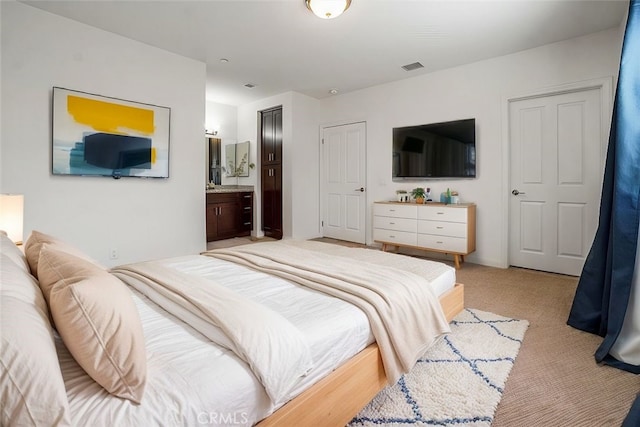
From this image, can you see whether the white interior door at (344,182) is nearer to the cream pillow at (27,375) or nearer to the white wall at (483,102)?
the white wall at (483,102)

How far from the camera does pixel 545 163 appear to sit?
363 cm

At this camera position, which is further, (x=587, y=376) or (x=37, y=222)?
(x=37, y=222)

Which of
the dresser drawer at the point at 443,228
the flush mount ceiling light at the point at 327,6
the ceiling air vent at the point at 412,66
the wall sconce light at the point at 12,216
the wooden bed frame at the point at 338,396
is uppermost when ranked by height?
the ceiling air vent at the point at 412,66

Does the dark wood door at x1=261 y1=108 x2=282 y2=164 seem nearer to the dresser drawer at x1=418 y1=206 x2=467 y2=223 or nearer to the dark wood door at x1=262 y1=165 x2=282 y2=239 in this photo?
the dark wood door at x1=262 y1=165 x2=282 y2=239

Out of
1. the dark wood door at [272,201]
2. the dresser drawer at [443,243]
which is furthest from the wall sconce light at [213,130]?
the dresser drawer at [443,243]

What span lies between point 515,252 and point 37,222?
5025 mm

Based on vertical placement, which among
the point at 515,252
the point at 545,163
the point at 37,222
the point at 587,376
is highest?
the point at 545,163

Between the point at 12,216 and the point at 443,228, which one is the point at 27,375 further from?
the point at 443,228

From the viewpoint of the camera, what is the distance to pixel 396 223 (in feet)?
14.4

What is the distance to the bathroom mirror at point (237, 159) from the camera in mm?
6199

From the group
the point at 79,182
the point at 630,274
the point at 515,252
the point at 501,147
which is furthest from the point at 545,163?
the point at 79,182

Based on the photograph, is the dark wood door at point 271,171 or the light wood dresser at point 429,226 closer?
the light wood dresser at point 429,226

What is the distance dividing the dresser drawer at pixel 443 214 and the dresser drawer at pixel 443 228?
49 mm

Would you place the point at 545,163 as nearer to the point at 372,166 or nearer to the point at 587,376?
the point at 372,166
